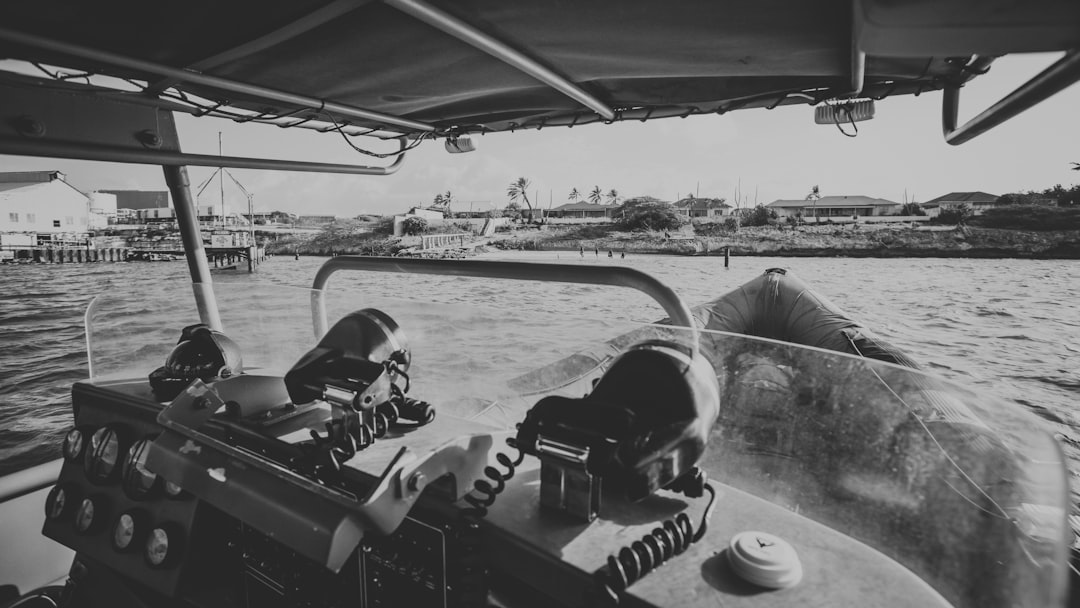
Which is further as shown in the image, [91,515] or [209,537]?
[91,515]

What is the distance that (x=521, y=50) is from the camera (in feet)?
6.00

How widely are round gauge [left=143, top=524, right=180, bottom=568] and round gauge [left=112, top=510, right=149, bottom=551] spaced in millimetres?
34

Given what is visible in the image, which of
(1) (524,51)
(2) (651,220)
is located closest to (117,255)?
(2) (651,220)

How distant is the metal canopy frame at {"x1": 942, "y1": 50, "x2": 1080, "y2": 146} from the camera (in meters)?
0.92

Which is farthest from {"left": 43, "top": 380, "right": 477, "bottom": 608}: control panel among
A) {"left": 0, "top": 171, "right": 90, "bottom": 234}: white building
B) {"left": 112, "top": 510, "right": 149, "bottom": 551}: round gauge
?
→ {"left": 0, "top": 171, "right": 90, "bottom": 234}: white building

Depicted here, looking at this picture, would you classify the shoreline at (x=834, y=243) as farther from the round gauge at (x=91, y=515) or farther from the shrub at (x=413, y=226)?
the round gauge at (x=91, y=515)

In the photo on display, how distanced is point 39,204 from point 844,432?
158 feet

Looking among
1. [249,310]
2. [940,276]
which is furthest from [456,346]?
[940,276]

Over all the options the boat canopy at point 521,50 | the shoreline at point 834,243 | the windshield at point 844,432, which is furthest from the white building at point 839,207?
the windshield at point 844,432

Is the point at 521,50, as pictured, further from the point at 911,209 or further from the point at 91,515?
the point at 911,209

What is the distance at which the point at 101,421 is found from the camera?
156 centimetres

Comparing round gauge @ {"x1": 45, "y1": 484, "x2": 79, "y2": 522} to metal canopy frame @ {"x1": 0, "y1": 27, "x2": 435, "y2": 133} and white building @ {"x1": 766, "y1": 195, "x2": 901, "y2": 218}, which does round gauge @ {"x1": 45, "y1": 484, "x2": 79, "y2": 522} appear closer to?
metal canopy frame @ {"x1": 0, "y1": 27, "x2": 435, "y2": 133}

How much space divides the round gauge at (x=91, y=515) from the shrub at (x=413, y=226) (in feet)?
142

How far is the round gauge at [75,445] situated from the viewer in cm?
152
